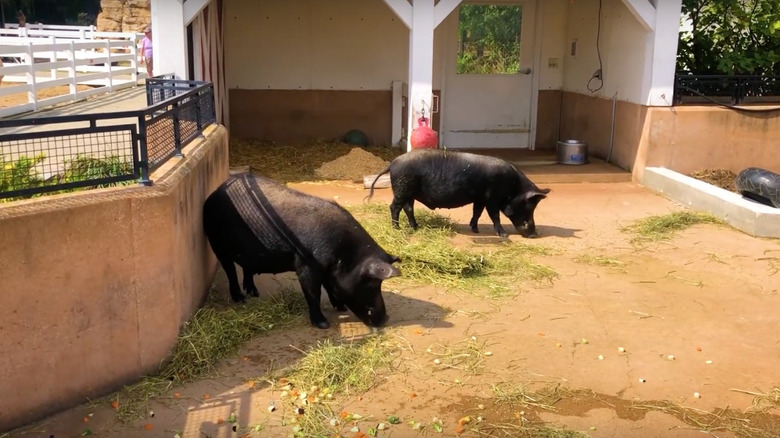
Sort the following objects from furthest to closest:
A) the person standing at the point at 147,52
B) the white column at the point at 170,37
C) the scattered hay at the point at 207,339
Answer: the person standing at the point at 147,52
the white column at the point at 170,37
the scattered hay at the point at 207,339

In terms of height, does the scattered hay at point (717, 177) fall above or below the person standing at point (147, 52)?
below

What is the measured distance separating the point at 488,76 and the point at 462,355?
31.5 feet

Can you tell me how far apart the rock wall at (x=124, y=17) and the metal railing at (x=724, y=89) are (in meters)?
14.1

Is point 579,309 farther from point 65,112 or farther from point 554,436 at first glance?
point 65,112

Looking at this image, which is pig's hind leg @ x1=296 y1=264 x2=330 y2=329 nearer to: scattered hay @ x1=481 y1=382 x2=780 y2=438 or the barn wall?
scattered hay @ x1=481 y1=382 x2=780 y2=438

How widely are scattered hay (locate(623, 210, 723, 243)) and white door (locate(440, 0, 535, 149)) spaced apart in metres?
5.46

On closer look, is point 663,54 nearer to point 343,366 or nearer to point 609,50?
point 609,50

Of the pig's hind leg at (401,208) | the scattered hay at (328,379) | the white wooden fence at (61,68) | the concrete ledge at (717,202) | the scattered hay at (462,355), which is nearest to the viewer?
the scattered hay at (328,379)

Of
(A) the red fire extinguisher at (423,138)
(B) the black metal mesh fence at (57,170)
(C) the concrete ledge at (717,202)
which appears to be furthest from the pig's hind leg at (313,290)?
(C) the concrete ledge at (717,202)

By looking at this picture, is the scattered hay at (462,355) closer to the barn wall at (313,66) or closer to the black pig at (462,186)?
the black pig at (462,186)

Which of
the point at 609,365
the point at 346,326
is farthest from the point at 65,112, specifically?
the point at 609,365

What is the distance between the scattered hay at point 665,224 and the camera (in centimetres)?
845

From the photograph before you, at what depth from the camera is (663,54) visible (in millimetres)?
10977

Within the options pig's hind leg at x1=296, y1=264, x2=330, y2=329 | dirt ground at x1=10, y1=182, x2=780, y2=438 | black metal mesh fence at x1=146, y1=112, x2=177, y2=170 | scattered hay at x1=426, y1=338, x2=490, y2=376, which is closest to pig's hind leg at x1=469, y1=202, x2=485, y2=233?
dirt ground at x1=10, y1=182, x2=780, y2=438
